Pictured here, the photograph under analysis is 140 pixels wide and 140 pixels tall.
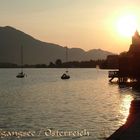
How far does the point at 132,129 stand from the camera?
22.5 m

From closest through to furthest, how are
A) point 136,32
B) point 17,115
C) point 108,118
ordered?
1. point 108,118
2. point 17,115
3. point 136,32

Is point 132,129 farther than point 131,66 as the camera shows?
No

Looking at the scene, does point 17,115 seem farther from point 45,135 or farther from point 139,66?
point 139,66

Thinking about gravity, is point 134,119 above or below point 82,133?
above

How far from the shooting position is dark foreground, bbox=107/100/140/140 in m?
21.5

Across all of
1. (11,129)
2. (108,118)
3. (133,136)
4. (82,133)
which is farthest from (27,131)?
(133,136)

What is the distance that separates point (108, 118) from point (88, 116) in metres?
2.45

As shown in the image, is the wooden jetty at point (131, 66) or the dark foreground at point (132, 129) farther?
the wooden jetty at point (131, 66)

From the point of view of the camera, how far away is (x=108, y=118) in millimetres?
43438

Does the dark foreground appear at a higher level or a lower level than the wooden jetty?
lower

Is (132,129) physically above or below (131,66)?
below

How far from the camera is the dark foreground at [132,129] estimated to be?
21531mm

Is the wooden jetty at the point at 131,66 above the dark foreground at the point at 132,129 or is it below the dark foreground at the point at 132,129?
above

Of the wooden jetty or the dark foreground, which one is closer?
the dark foreground
